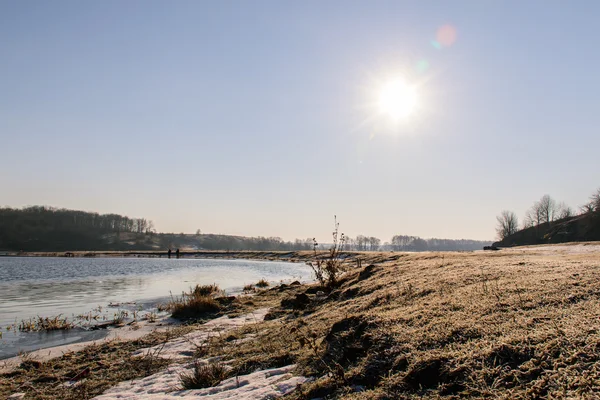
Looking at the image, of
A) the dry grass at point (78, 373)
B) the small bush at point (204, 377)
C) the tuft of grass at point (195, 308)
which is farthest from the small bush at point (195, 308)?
the small bush at point (204, 377)

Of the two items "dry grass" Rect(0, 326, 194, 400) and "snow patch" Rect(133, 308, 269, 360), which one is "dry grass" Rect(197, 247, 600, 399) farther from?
"dry grass" Rect(0, 326, 194, 400)

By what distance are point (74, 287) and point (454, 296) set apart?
2510 centimetres

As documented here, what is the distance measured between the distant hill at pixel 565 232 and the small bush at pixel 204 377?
263 feet

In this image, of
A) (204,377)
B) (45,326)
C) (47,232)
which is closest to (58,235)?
(47,232)

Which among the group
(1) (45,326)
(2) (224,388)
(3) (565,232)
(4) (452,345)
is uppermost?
(3) (565,232)

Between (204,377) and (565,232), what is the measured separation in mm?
88882

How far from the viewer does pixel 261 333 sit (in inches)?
338

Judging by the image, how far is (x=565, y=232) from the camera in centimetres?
7388

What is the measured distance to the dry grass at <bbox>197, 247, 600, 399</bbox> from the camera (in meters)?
3.44

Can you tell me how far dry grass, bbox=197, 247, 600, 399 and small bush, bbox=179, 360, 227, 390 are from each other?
340 millimetres

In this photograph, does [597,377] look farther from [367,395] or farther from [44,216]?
[44,216]

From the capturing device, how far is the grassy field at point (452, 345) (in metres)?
3.46

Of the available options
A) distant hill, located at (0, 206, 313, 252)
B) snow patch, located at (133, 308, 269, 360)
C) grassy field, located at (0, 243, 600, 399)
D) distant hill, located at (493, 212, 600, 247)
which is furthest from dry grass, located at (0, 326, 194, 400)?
distant hill, located at (0, 206, 313, 252)

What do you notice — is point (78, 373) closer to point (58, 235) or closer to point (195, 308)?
point (195, 308)
